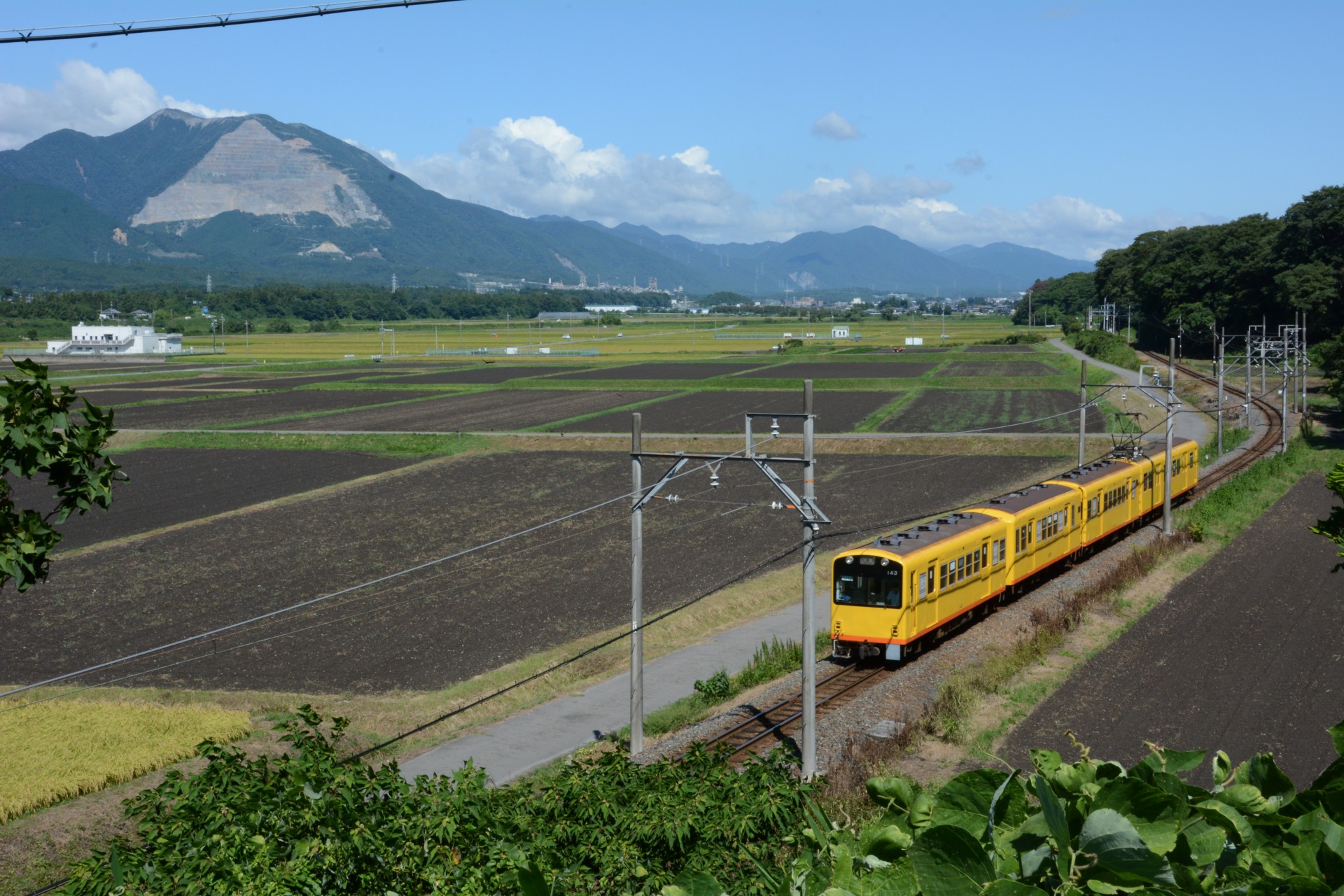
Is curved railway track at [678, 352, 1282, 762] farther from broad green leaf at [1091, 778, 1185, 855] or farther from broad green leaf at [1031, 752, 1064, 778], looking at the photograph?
broad green leaf at [1091, 778, 1185, 855]

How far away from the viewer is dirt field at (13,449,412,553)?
43.9m

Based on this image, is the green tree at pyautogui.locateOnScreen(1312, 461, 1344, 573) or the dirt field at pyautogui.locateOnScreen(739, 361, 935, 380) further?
the dirt field at pyautogui.locateOnScreen(739, 361, 935, 380)

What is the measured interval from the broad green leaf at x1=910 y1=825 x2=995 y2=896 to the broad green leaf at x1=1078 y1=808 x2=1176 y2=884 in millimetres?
274

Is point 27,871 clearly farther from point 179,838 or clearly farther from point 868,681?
point 868,681

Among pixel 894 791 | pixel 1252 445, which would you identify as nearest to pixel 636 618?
pixel 894 791

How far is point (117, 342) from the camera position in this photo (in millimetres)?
150000

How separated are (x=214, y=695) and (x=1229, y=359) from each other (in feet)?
359

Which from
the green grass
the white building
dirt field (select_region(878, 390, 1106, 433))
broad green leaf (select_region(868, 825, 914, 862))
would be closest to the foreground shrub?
broad green leaf (select_region(868, 825, 914, 862))

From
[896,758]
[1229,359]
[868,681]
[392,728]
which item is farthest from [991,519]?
[1229,359]

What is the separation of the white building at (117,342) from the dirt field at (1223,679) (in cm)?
14474

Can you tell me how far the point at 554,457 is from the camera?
58.1 m

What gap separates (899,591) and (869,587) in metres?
0.65

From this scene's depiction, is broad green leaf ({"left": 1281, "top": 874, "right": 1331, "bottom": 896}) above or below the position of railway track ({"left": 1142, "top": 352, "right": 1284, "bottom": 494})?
above

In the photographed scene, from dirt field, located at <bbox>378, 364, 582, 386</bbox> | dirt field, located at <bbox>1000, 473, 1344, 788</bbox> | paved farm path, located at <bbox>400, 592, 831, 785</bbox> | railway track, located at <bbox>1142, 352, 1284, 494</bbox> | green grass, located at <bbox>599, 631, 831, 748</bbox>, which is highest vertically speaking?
dirt field, located at <bbox>378, 364, 582, 386</bbox>
